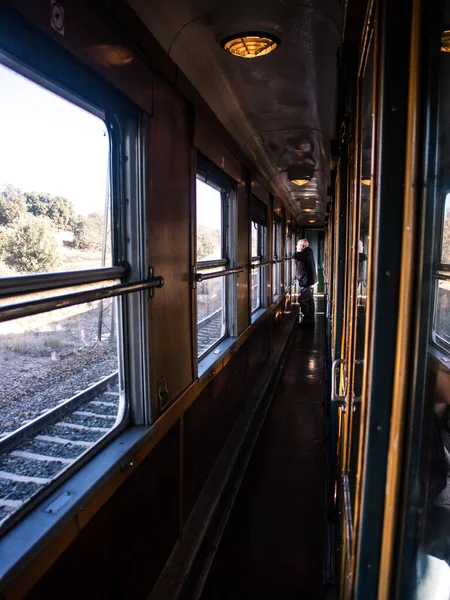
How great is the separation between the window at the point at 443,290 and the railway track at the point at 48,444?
51.9 inches

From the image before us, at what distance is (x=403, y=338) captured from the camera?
938 millimetres

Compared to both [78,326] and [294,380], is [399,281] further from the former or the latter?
[294,380]

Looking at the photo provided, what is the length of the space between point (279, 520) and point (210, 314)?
1688mm

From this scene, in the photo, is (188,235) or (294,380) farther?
(294,380)

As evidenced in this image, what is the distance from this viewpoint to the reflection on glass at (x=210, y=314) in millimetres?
3553

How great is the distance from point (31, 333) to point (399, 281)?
114 cm

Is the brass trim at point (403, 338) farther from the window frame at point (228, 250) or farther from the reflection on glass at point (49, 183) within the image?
the window frame at point (228, 250)

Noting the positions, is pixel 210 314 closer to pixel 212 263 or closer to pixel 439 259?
pixel 212 263

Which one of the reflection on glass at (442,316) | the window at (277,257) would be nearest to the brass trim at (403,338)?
the reflection on glass at (442,316)

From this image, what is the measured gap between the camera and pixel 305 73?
8.93 feet

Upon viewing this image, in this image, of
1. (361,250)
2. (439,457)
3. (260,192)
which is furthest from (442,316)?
(260,192)

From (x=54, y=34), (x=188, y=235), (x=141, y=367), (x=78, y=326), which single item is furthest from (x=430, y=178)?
(x=188, y=235)

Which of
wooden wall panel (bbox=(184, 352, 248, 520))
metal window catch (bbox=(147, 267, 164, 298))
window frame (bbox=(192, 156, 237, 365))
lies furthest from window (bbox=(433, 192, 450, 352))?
window frame (bbox=(192, 156, 237, 365))

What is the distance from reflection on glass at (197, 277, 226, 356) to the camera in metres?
3.55
